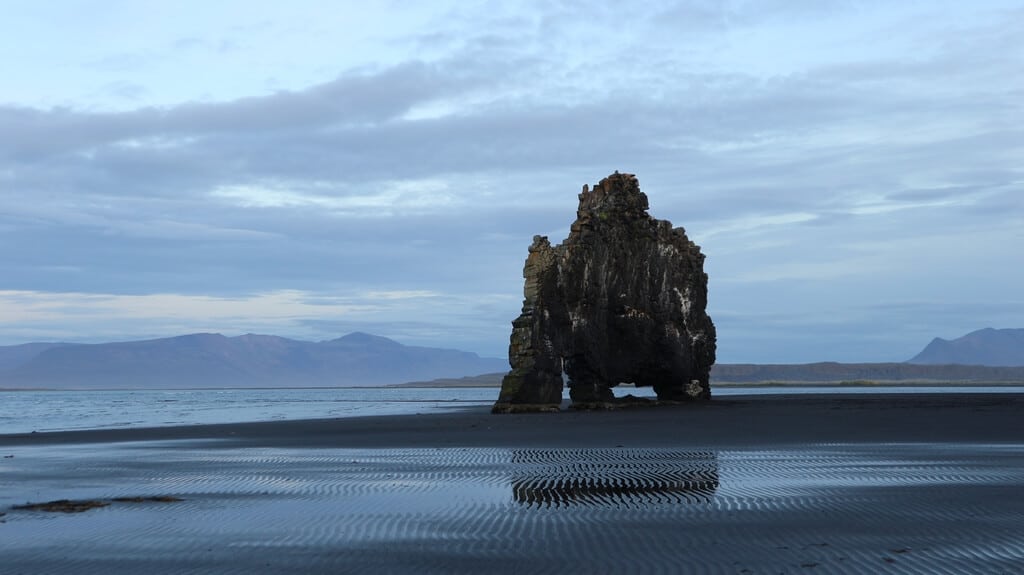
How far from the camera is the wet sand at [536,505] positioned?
10.4 meters

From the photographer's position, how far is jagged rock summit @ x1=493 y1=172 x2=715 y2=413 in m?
47.9

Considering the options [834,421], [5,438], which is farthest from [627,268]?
[5,438]

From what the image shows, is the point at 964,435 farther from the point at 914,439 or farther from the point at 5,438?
the point at 5,438

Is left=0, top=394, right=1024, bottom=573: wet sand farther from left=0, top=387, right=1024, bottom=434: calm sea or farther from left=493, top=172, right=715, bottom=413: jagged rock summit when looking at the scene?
left=0, top=387, right=1024, bottom=434: calm sea

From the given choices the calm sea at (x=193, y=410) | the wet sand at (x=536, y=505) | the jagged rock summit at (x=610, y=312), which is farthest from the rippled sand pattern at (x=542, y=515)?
the calm sea at (x=193, y=410)

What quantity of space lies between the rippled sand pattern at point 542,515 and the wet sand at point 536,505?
46 millimetres

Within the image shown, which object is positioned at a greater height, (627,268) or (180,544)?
(627,268)

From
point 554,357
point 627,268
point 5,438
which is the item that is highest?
point 627,268

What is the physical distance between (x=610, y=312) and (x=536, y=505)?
123 feet

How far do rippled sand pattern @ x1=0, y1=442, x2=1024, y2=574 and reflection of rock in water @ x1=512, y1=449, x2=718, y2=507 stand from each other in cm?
7

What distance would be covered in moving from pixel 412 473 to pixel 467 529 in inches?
290

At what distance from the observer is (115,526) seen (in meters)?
13.1

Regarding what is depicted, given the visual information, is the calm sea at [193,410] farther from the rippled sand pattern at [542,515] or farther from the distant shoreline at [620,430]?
the rippled sand pattern at [542,515]

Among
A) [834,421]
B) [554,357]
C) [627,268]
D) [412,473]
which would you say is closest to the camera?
[412,473]
